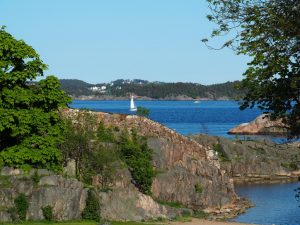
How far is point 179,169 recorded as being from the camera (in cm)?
4678

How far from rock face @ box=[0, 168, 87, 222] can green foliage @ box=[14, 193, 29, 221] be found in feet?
0.58

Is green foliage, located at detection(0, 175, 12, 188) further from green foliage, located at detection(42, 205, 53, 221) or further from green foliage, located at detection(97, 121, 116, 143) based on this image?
green foliage, located at detection(97, 121, 116, 143)

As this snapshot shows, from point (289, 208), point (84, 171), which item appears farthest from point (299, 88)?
point (289, 208)

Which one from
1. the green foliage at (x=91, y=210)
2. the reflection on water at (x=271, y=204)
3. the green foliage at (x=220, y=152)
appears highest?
the green foliage at (x=91, y=210)

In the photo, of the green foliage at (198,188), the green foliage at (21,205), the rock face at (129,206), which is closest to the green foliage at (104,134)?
the rock face at (129,206)

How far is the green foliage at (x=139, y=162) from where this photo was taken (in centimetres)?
4212

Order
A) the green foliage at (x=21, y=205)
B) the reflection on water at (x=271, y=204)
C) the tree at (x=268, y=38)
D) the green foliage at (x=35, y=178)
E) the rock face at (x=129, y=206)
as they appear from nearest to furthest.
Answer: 1. the tree at (x=268, y=38)
2. the green foliage at (x=21, y=205)
3. the green foliage at (x=35, y=178)
4. the rock face at (x=129, y=206)
5. the reflection on water at (x=271, y=204)

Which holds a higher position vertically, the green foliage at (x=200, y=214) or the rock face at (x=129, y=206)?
the rock face at (x=129, y=206)

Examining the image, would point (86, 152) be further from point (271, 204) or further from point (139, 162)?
point (271, 204)

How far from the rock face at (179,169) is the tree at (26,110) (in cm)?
881

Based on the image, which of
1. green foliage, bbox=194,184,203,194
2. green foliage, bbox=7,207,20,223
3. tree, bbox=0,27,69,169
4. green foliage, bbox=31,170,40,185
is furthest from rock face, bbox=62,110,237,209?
green foliage, bbox=7,207,20,223

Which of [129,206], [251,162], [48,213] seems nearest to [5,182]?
[48,213]

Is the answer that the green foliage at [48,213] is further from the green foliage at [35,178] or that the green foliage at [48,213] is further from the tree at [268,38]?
the tree at [268,38]

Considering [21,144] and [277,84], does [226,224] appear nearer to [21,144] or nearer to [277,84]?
[21,144]
